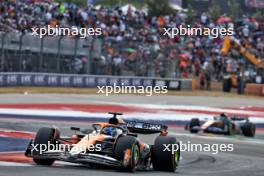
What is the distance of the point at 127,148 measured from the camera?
1097 centimetres

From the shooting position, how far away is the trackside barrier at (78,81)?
32281mm

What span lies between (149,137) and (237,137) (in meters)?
2.71

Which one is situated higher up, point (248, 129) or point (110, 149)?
point (110, 149)

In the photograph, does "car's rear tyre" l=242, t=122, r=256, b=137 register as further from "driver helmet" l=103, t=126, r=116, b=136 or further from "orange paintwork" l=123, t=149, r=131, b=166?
"orange paintwork" l=123, t=149, r=131, b=166

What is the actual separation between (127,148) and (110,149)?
41 centimetres

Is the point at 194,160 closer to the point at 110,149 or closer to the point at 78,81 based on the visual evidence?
the point at 110,149

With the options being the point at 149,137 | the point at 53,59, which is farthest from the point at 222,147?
the point at 53,59

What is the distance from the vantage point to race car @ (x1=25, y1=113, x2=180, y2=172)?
10914mm

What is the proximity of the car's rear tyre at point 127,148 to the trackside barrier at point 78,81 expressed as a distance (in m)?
20.8

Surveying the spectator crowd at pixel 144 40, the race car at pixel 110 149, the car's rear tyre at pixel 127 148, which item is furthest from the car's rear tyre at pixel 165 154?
the spectator crowd at pixel 144 40

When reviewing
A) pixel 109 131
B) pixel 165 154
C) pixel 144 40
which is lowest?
pixel 165 154

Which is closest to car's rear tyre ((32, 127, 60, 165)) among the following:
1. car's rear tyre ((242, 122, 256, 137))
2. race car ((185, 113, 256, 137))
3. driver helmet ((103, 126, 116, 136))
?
driver helmet ((103, 126, 116, 136))

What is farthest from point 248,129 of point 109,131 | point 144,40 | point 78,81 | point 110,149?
point 144,40

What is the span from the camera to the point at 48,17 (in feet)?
110
